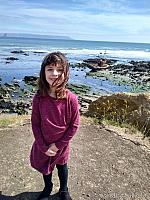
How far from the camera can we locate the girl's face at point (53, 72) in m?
4.20

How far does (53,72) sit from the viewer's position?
4.21 metres

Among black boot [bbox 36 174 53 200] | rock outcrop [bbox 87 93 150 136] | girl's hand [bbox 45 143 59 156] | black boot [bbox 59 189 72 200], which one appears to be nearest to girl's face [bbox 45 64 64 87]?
girl's hand [bbox 45 143 59 156]

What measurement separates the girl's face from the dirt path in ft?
4.96

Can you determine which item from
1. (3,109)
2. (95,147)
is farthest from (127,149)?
(3,109)

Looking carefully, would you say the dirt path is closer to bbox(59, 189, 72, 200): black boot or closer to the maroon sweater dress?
bbox(59, 189, 72, 200): black boot

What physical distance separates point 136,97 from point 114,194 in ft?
12.8

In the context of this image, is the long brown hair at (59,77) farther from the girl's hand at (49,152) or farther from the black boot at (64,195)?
the black boot at (64,195)

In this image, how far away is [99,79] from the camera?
96.8ft

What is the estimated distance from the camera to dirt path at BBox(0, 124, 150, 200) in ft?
16.3

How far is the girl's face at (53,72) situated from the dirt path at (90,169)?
4.96 feet

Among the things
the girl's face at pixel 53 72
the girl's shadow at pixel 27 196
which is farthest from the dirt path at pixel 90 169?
the girl's face at pixel 53 72

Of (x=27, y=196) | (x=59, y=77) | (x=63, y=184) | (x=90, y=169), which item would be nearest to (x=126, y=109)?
(x=90, y=169)

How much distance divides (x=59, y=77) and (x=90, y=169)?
192 cm

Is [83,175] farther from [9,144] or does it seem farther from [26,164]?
[9,144]
